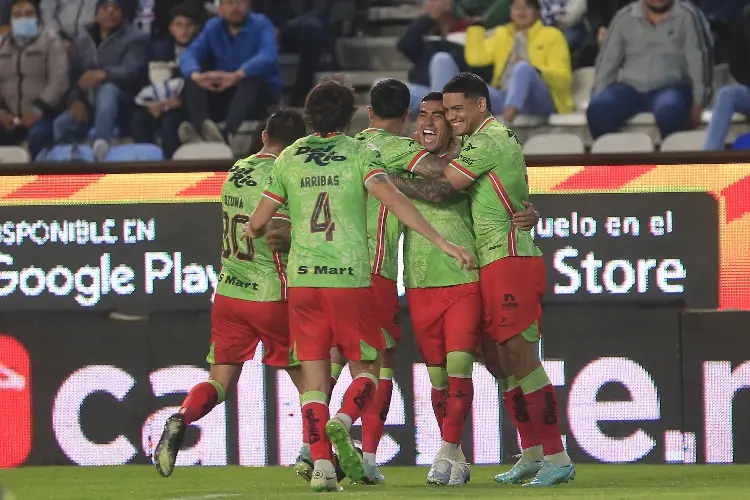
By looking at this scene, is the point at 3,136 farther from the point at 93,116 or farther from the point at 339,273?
the point at 339,273

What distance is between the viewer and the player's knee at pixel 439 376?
826 centimetres

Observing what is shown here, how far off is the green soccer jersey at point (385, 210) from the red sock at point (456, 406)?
0.67 meters

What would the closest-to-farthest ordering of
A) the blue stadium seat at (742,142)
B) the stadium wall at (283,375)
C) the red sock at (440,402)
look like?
the red sock at (440,402) → the stadium wall at (283,375) → the blue stadium seat at (742,142)

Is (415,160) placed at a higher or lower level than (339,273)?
higher

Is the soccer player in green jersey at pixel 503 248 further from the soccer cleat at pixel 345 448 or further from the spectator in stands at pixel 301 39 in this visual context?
the spectator in stands at pixel 301 39

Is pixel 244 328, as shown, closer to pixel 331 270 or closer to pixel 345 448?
pixel 331 270

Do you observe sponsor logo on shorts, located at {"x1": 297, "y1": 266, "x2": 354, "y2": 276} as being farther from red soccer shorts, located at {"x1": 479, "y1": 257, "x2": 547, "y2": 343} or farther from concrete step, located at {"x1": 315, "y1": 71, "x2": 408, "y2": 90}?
concrete step, located at {"x1": 315, "y1": 71, "x2": 408, "y2": 90}

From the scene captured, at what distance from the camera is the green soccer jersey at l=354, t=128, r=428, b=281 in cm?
803

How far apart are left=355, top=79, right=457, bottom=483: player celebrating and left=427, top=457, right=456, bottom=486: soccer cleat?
33 cm

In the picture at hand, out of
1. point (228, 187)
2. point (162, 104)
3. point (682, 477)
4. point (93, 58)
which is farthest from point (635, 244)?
point (93, 58)

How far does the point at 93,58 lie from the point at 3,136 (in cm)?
104

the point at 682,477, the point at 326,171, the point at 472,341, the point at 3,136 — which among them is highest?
the point at 3,136

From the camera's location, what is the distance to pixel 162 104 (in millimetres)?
13398

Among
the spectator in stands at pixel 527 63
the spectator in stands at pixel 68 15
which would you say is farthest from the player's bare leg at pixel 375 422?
the spectator in stands at pixel 68 15
